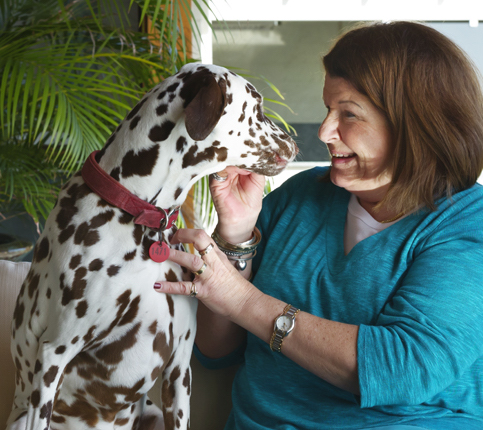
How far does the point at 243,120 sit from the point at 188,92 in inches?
6.5

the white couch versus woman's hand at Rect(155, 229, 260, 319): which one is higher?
woman's hand at Rect(155, 229, 260, 319)

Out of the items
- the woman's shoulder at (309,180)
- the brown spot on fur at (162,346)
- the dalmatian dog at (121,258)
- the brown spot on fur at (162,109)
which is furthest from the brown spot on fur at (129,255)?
the woman's shoulder at (309,180)

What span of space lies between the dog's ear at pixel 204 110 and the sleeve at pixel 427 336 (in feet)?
1.89

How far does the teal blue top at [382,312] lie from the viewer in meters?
1.11

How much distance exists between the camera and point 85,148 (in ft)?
6.87

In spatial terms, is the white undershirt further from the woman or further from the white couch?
the white couch

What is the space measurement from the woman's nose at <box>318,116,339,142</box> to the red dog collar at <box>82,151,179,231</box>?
547 mm

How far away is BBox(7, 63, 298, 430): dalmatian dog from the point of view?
43.3 inches

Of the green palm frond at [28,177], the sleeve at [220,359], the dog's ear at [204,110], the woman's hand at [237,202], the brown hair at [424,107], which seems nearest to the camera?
the dog's ear at [204,110]

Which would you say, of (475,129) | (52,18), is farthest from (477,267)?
(52,18)

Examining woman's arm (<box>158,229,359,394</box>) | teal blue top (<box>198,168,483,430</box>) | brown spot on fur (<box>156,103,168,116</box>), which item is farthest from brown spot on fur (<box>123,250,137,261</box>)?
teal blue top (<box>198,168,483,430</box>)

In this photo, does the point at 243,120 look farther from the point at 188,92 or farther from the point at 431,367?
the point at 431,367

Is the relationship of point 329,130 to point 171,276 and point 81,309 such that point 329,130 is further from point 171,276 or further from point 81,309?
point 81,309

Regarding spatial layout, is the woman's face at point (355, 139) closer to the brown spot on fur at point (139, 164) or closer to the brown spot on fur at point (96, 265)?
the brown spot on fur at point (139, 164)
